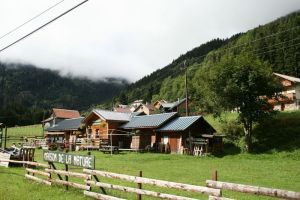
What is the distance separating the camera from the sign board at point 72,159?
15823 mm

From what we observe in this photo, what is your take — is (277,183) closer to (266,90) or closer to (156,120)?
(266,90)

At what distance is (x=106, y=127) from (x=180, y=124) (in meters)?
13.4

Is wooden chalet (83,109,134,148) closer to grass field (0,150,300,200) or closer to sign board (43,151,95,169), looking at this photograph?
grass field (0,150,300,200)

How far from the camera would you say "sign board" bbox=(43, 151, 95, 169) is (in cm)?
1582

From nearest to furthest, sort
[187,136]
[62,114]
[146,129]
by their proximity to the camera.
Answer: [187,136] < [146,129] < [62,114]

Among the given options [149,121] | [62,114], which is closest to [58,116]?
[62,114]

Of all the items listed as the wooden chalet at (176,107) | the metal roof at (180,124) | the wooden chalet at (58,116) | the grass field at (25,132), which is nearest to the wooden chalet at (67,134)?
the metal roof at (180,124)

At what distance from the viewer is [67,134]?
226 ft

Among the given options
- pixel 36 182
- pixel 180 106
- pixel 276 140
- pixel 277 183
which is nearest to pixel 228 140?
pixel 276 140

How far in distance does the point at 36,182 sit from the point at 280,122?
33469 mm

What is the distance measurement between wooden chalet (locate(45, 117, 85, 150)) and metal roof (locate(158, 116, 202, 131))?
1537cm

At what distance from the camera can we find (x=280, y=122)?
4550cm

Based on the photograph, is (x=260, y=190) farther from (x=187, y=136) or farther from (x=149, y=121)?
(x=149, y=121)

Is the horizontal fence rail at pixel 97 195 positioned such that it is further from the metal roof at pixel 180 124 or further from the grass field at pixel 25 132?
the grass field at pixel 25 132
